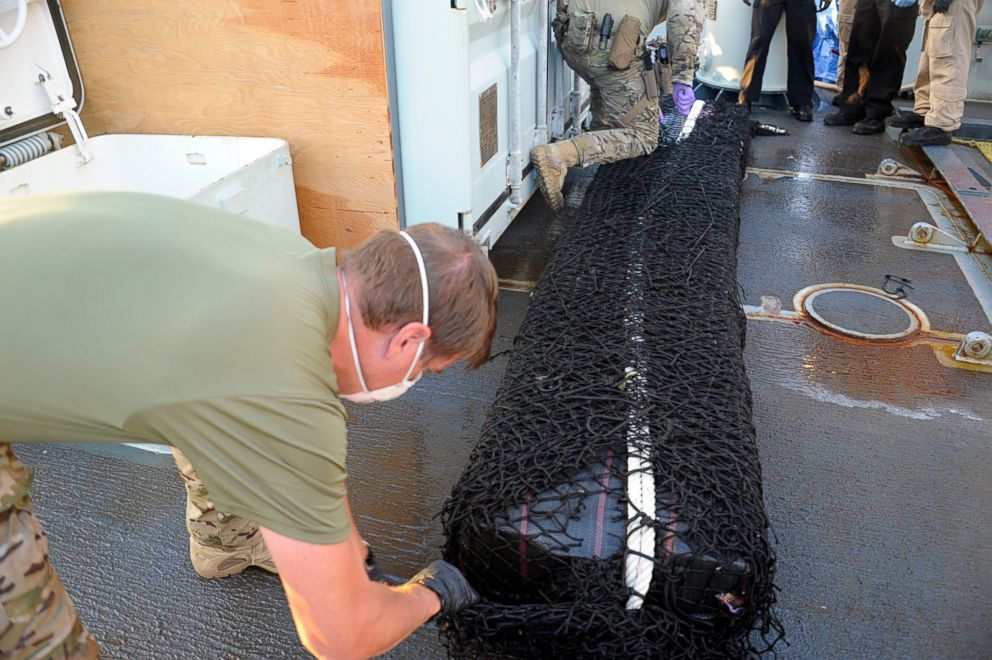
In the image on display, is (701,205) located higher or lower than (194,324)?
lower

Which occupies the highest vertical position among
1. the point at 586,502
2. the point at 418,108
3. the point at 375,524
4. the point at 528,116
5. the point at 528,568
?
the point at 418,108

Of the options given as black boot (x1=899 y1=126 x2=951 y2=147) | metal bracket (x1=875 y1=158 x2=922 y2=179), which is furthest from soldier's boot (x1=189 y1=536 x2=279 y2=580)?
black boot (x1=899 y1=126 x2=951 y2=147)

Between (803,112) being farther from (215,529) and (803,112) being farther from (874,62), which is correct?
(215,529)

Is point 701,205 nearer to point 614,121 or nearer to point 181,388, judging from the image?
point 614,121

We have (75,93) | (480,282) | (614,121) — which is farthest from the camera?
(614,121)

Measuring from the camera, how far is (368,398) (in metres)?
1.34

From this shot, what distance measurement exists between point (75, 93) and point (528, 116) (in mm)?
2119

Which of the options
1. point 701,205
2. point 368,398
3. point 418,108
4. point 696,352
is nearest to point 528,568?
point 368,398

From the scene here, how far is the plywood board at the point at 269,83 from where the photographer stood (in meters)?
2.67

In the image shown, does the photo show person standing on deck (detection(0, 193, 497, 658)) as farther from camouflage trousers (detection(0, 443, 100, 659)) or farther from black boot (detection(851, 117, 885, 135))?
black boot (detection(851, 117, 885, 135))

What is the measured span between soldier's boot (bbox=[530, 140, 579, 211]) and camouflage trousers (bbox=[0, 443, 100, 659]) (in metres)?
2.92

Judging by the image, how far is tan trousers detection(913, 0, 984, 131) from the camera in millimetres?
5102

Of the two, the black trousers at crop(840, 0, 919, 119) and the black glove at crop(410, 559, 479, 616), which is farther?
the black trousers at crop(840, 0, 919, 119)

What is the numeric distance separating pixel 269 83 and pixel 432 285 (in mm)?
2055
